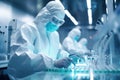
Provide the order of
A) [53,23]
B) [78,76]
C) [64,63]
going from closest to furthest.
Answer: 1. [78,76]
2. [64,63]
3. [53,23]

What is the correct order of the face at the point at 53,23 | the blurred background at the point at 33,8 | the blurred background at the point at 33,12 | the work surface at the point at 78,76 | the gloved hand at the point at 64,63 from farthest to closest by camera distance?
the blurred background at the point at 33,8
the face at the point at 53,23
the blurred background at the point at 33,12
the gloved hand at the point at 64,63
the work surface at the point at 78,76

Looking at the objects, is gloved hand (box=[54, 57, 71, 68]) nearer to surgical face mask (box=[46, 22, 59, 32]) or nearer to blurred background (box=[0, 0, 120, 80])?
blurred background (box=[0, 0, 120, 80])

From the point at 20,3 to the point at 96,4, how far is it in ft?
6.23

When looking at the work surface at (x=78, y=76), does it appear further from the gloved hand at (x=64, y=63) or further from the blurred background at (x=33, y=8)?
the blurred background at (x=33, y=8)

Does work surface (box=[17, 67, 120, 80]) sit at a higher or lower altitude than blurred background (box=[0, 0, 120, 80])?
lower

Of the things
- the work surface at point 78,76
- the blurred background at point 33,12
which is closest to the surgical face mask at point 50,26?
the blurred background at point 33,12

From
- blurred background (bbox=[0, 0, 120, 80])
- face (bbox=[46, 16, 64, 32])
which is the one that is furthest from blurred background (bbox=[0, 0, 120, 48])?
face (bbox=[46, 16, 64, 32])

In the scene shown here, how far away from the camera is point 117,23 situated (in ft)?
2.49

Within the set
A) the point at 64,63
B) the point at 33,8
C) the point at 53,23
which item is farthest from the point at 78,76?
the point at 33,8

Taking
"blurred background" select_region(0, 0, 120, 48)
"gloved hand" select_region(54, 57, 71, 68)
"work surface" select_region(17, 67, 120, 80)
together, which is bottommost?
"work surface" select_region(17, 67, 120, 80)

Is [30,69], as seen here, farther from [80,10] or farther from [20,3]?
[80,10]

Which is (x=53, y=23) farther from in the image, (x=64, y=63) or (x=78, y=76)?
(x=78, y=76)

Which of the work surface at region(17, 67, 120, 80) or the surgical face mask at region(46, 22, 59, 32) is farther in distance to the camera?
the surgical face mask at region(46, 22, 59, 32)

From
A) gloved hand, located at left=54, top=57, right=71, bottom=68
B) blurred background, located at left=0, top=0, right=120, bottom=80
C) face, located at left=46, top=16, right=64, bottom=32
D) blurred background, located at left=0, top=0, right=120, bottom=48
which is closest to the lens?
gloved hand, located at left=54, top=57, right=71, bottom=68
